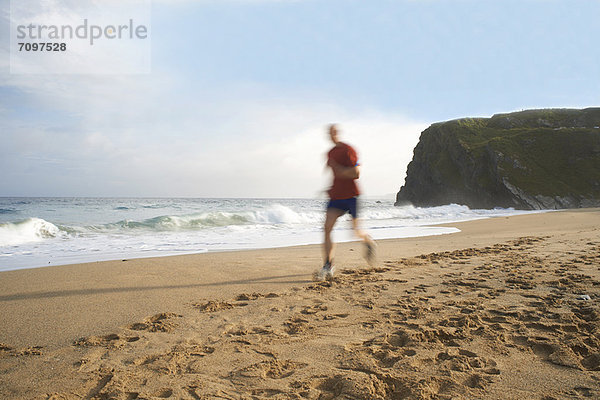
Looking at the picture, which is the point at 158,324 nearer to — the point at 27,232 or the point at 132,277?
the point at 132,277

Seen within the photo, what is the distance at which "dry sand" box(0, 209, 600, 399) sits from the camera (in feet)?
5.76

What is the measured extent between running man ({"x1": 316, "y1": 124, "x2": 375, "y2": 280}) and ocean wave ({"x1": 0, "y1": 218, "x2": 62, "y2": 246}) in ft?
27.1

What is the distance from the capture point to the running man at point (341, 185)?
455 cm

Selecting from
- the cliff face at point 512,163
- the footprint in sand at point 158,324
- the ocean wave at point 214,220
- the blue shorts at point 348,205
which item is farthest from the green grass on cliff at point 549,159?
the footprint in sand at point 158,324

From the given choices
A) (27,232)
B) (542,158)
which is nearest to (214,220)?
(27,232)

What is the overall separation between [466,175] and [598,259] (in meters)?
41.4

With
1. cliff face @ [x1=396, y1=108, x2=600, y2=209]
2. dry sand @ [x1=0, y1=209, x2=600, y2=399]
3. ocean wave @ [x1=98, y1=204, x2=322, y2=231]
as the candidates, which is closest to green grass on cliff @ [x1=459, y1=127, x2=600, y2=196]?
cliff face @ [x1=396, y1=108, x2=600, y2=209]

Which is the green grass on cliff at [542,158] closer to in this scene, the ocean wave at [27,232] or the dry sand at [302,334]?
the dry sand at [302,334]

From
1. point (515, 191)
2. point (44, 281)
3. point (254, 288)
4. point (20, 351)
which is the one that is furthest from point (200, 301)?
point (515, 191)

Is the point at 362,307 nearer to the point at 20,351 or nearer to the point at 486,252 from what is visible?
the point at 20,351

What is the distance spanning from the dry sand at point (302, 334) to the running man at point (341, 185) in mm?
636

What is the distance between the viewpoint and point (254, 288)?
387cm

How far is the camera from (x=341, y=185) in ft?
15.2

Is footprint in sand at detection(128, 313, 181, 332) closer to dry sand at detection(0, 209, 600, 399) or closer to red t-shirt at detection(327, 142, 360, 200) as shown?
dry sand at detection(0, 209, 600, 399)
